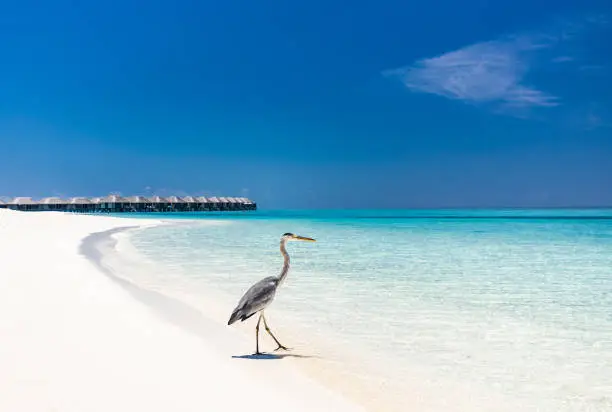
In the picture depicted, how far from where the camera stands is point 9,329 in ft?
19.5

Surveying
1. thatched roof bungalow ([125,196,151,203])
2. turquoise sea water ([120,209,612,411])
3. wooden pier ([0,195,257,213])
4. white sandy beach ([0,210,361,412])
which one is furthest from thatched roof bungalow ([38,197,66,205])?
white sandy beach ([0,210,361,412])

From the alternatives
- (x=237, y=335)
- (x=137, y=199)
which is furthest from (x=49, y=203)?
(x=237, y=335)

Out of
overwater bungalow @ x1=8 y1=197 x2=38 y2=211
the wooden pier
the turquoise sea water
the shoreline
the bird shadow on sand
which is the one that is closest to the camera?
the shoreline

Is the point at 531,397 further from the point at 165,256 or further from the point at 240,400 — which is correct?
the point at 165,256

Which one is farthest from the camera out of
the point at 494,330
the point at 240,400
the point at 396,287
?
the point at 396,287

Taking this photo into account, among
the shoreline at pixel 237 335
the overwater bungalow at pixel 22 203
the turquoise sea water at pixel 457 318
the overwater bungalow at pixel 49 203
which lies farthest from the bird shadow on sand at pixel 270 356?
the overwater bungalow at pixel 49 203

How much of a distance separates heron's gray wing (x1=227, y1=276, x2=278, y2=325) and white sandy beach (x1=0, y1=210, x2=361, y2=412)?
1.47ft

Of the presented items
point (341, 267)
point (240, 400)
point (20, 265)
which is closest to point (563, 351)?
point (240, 400)

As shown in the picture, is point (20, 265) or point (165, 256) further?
point (165, 256)

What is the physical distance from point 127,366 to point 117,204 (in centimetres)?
10643

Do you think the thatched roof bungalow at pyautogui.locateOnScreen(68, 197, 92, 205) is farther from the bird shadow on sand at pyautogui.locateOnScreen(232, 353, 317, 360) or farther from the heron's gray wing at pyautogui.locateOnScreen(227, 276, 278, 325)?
the heron's gray wing at pyautogui.locateOnScreen(227, 276, 278, 325)

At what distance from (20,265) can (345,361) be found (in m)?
9.05

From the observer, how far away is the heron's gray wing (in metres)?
5.28

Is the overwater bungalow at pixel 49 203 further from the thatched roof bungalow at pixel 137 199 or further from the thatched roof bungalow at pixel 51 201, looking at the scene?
the thatched roof bungalow at pixel 137 199
